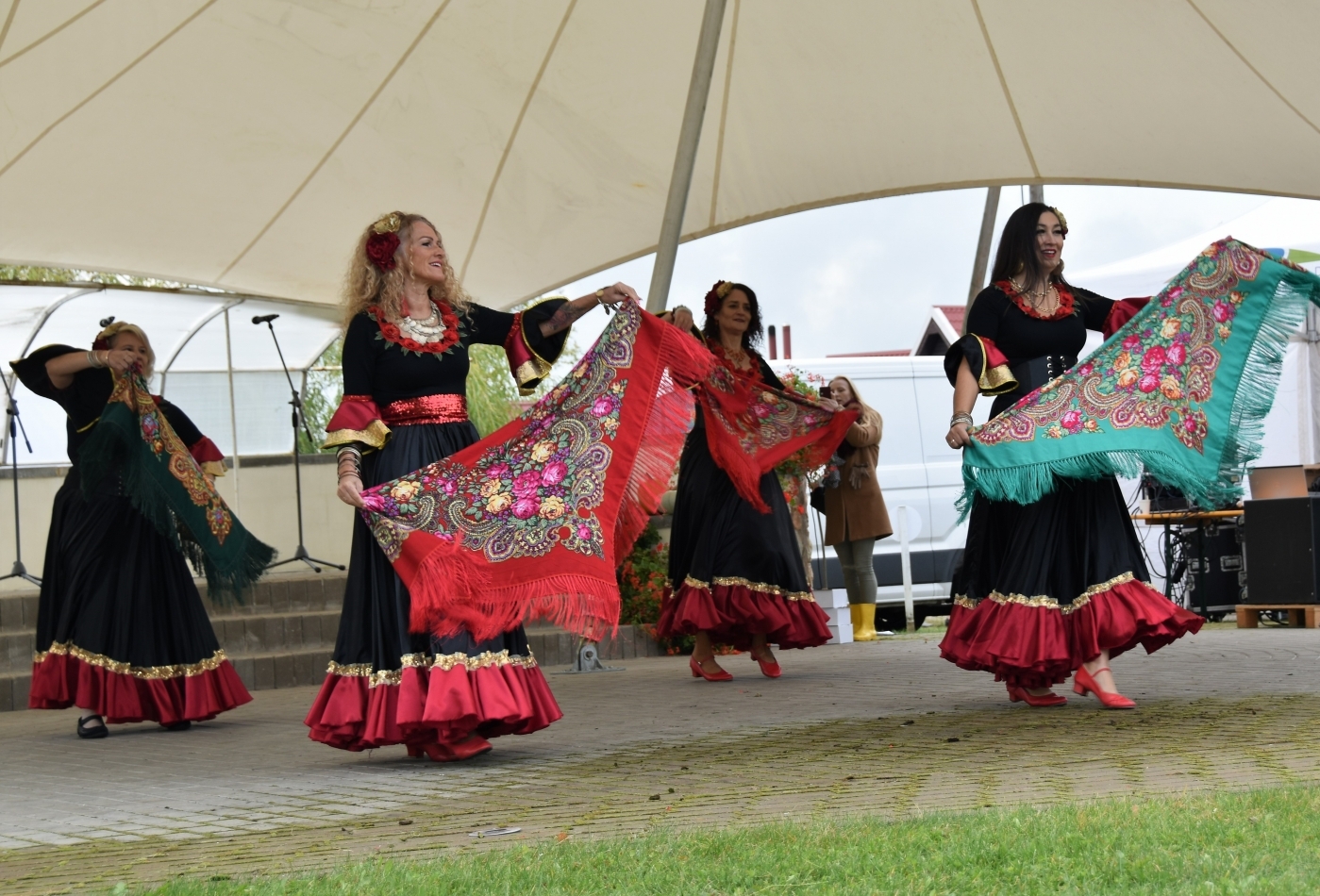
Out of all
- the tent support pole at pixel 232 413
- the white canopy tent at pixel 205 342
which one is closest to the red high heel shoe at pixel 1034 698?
the white canopy tent at pixel 205 342

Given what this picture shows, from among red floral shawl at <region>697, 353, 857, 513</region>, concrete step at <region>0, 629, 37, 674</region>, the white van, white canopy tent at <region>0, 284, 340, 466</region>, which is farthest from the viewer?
the white van

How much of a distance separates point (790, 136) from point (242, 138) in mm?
3211

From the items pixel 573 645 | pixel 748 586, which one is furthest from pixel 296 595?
pixel 748 586

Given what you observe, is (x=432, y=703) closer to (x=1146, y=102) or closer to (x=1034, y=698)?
(x=1034, y=698)

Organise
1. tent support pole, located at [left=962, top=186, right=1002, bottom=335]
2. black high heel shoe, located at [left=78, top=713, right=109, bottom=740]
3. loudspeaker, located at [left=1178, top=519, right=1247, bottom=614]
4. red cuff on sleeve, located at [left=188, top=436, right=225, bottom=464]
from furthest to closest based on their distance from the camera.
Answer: loudspeaker, located at [left=1178, top=519, right=1247, bottom=614]
tent support pole, located at [left=962, top=186, right=1002, bottom=335]
red cuff on sleeve, located at [left=188, top=436, right=225, bottom=464]
black high heel shoe, located at [left=78, top=713, right=109, bottom=740]

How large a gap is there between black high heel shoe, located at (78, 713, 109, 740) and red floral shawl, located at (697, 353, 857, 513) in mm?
3416

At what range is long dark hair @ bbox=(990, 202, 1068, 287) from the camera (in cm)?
653

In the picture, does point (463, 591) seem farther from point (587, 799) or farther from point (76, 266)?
point (76, 266)

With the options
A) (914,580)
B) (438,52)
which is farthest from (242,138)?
(914,580)

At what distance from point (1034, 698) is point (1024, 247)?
194 centimetres

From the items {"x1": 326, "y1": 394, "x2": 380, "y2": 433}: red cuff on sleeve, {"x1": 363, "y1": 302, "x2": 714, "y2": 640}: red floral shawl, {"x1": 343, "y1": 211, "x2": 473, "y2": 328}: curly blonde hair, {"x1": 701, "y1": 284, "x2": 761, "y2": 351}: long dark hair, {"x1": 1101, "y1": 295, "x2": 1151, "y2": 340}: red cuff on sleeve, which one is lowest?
{"x1": 363, "y1": 302, "x2": 714, "y2": 640}: red floral shawl

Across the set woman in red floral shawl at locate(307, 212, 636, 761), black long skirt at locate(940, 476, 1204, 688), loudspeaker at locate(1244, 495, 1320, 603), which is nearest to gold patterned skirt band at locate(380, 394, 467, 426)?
woman in red floral shawl at locate(307, 212, 636, 761)

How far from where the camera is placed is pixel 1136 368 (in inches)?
240

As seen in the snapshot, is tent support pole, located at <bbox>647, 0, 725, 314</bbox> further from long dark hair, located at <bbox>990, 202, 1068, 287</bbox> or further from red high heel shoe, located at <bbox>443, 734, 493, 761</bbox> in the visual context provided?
red high heel shoe, located at <bbox>443, 734, 493, 761</bbox>
